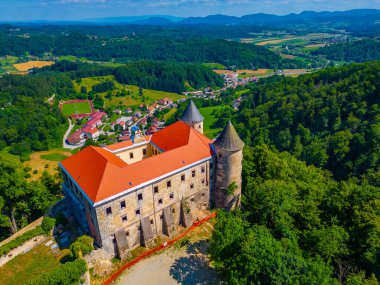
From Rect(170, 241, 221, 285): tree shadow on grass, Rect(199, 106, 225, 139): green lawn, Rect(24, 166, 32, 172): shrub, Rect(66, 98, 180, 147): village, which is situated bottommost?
Rect(66, 98, 180, 147): village

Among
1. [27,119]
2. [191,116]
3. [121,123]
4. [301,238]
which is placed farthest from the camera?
[121,123]

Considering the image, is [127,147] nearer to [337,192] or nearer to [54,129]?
[337,192]

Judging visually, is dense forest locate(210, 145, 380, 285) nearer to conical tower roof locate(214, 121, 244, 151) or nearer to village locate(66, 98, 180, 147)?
conical tower roof locate(214, 121, 244, 151)

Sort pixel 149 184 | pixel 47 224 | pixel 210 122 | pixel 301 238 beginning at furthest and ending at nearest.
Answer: pixel 210 122 < pixel 47 224 < pixel 149 184 < pixel 301 238

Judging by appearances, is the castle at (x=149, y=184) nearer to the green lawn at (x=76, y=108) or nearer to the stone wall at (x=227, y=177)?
the stone wall at (x=227, y=177)

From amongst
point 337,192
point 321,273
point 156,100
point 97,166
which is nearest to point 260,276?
point 321,273

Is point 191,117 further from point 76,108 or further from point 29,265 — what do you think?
point 76,108

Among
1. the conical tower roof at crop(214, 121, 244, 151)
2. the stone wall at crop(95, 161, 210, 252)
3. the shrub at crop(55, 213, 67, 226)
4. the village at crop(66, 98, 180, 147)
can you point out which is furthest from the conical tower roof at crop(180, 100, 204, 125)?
the village at crop(66, 98, 180, 147)

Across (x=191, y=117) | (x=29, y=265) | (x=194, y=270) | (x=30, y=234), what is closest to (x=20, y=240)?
(x=30, y=234)
